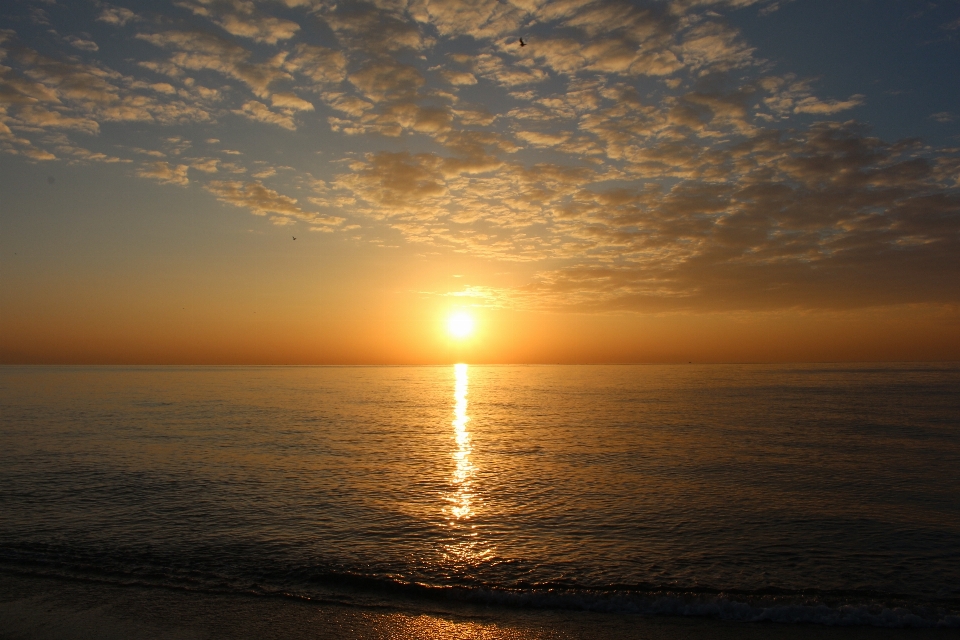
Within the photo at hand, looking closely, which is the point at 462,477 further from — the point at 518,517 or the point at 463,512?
the point at 518,517

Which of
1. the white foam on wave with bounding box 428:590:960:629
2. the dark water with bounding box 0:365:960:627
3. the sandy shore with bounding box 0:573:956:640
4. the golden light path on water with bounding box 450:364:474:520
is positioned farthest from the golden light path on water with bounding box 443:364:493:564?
the sandy shore with bounding box 0:573:956:640

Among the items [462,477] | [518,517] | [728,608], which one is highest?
[728,608]

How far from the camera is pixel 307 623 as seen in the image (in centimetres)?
1187

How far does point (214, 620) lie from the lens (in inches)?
471

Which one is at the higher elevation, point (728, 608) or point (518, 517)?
point (728, 608)

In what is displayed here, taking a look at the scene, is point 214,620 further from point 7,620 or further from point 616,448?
point 616,448

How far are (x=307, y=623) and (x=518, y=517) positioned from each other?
32.5 ft

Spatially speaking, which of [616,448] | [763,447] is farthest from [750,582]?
[763,447]

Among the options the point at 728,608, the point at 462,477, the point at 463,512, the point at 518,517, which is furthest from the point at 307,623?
the point at 462,477

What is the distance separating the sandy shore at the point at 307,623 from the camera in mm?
11320

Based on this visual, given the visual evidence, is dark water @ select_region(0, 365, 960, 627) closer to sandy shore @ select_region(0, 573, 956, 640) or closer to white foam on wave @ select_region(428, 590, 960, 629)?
white foam on wave @ select_region(428, 590, 960, 629)

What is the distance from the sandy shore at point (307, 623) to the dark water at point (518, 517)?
2.07 ft

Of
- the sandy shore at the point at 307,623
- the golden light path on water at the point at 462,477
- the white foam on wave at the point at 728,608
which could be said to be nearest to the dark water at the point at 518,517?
the white foam on wave at the point at 728,608

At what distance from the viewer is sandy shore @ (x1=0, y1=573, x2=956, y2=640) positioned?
37.1ft
